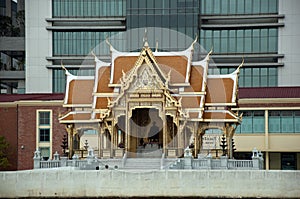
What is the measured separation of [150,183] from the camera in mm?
39906

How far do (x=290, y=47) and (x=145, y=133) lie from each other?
136ft

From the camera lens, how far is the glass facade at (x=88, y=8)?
88562 mm

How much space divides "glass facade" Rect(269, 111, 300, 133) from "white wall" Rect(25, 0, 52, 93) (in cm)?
3268

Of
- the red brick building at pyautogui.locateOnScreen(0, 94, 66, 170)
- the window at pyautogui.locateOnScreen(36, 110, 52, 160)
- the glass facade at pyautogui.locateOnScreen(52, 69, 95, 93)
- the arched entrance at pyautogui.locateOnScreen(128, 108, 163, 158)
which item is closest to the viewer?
the arched entrance at pyautogui.locateOnScreen(128, 108, 163, 158)

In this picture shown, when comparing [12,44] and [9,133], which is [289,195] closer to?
[9,133]

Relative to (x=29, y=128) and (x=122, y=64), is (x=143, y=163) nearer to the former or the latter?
(x=122, y=64)

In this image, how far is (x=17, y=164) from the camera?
68938 mm

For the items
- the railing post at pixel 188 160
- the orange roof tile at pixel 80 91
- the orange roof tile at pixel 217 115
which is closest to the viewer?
the railing post at pixel 188 160

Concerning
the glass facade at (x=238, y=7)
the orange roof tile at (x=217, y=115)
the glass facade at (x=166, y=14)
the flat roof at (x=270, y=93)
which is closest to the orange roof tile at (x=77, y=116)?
the orange roof tile at (x=217, y=115)

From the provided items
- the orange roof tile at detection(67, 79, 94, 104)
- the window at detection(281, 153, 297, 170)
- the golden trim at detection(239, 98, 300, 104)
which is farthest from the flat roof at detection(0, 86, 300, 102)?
the orange roof tile at detection(67, 79, 94, 104)

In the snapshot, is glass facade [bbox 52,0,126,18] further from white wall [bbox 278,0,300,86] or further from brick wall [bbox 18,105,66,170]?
brick wall [bbox 18,105,66,170]

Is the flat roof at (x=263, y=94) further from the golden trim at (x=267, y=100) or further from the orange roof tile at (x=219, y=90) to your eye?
the orange roof tile at (x=219, y=90)

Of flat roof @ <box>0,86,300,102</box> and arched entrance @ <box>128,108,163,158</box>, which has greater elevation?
flat roof @ <box>0,86,300,102</box>

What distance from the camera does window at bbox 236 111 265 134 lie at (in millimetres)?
66562
